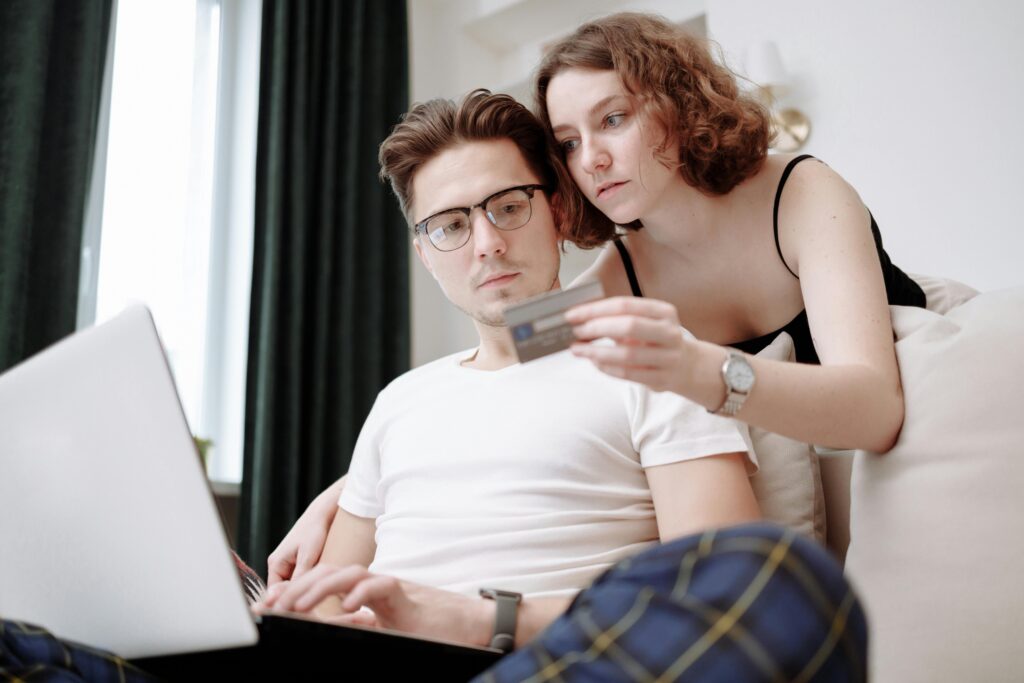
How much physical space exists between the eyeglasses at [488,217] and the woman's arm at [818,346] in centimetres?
41

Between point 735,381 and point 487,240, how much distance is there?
558mm

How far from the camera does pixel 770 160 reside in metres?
1.50

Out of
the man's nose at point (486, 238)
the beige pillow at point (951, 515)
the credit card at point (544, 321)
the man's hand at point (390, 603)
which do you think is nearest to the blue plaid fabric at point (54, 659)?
the man's hand at point (390, 603)

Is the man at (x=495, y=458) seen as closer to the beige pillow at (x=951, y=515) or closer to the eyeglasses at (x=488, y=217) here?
the eyeglasses at (x=488, y=217)

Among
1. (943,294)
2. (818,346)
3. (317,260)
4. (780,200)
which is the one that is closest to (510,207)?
(780,200)

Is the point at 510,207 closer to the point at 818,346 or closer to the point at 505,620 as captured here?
the point at 818,346

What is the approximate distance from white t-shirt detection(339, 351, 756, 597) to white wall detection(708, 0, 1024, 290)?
6.01 ft

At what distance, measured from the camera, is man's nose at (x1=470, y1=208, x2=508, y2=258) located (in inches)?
54.6

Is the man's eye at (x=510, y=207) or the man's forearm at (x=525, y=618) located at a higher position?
the man's eye at (x=510, y=207)

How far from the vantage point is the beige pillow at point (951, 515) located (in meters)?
0.89

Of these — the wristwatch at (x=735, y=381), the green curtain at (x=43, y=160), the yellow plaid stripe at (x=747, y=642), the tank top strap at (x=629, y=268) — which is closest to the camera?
the yellow plaid stripe at (x=747, y=642)

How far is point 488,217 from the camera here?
1.42 m

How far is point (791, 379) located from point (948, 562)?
0.24 meters

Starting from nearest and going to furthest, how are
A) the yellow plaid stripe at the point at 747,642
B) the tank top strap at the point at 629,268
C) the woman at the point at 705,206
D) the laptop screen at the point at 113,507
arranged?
the yellow plaid stripe at the point at 747,642 → the laptop screen at the point at 113,507 → the woman at the point at 705,206 → the tank top strap at the point at 629,268
